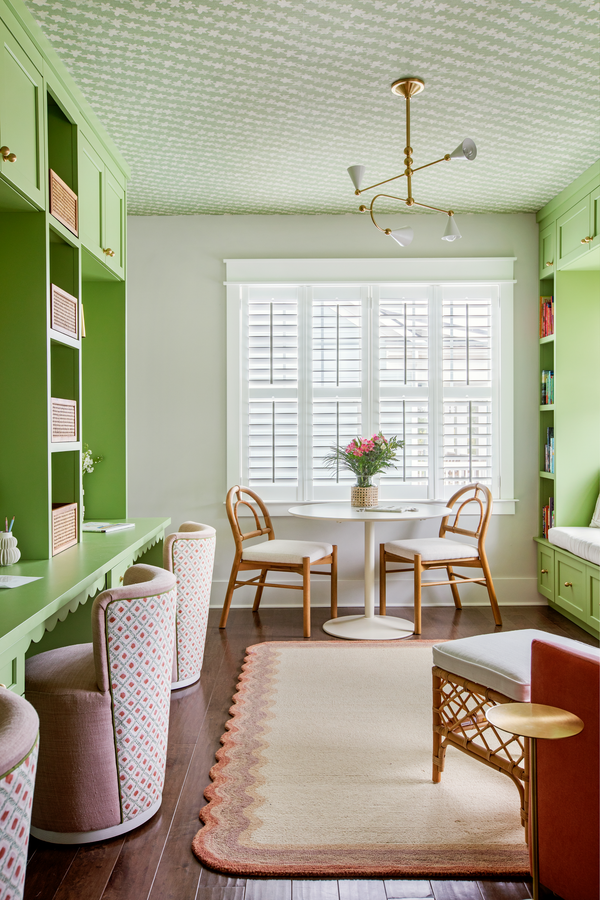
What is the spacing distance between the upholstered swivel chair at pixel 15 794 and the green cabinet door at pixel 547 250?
176 inches

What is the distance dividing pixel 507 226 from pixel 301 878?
14.5 ft

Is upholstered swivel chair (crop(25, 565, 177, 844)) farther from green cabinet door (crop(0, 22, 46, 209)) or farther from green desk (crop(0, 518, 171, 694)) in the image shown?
green cabinet door (crop(0, 22, 46, 209))

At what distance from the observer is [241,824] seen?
6.48 ft

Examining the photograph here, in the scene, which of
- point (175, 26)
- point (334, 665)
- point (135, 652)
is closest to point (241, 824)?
point (135, 652)

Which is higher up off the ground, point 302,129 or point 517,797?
point 302,129

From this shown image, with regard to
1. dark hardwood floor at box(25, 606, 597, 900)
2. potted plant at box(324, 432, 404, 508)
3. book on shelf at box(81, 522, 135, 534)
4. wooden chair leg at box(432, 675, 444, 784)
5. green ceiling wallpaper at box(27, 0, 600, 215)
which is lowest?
dark hardwood floor at box(25, 606, 597, 900)

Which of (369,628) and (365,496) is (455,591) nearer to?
(369,628)

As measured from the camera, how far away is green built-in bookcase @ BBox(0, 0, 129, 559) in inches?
90.0

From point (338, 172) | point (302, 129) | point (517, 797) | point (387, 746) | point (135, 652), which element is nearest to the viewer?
point (135, 652)

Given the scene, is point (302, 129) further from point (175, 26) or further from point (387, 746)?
point (387, 746)

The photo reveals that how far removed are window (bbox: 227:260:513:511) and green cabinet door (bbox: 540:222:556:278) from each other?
0.25 meters

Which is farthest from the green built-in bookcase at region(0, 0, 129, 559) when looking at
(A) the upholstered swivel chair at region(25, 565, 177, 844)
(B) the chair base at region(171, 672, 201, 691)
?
(B) the chair base at region(171, 672, 201, 691)

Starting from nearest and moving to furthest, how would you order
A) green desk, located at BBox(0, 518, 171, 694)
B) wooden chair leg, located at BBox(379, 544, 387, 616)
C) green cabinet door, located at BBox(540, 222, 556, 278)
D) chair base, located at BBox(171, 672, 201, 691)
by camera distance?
green desk, located at BBox(0, 518, 171, 694), chair base, located at BBox(171, 672, 201, 691), wooden chair leg, located at BBox(379, 544, 387, 616), green cabinet door, located at BBox(540, 222, 556, 278)

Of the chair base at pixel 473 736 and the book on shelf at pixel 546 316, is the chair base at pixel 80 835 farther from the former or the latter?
the book on shelf at pixel 546 316
